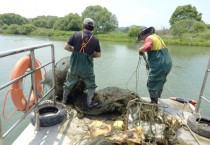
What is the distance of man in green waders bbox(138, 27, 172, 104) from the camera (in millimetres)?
3516

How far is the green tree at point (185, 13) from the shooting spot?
49.6 meters

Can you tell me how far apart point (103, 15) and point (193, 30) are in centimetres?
2141

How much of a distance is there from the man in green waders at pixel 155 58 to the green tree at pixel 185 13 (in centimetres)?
4957

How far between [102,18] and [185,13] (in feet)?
64.3

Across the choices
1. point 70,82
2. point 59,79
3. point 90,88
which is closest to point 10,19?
point 59,79

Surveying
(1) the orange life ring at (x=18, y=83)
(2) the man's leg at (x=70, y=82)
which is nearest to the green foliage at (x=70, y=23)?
(2) the man's leg at (x=70, y=82)

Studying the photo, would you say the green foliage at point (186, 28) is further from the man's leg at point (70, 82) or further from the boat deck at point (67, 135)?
the boat deck at point (67, 135)

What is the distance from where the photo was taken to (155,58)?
3.55 meters

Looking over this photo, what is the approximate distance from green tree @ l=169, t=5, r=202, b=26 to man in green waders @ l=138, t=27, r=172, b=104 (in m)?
49.6

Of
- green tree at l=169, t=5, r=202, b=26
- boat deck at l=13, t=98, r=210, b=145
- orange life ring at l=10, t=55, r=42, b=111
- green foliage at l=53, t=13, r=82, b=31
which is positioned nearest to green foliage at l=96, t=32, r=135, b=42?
green foliage at l=53, t=13, r=82, b=31

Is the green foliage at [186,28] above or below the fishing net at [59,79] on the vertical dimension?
above

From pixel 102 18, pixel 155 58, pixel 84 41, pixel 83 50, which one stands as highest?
pixel 102 18

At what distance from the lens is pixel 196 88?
9.03 m

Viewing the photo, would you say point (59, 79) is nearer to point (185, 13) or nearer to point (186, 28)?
point (186, 28)
